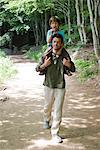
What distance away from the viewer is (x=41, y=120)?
8320 millimetres

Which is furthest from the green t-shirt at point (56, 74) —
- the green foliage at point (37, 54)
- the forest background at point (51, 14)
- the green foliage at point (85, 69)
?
the green foliage at point (37, 54)

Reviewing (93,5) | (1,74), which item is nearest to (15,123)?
(1,74)

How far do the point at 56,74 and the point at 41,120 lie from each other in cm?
204

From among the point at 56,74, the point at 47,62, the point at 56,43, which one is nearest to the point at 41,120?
the point at 56,74

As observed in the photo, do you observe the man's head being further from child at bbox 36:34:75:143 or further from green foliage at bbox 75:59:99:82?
green foliage at bbox 75:59:99:82

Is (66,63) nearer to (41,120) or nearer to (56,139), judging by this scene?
(56,139)

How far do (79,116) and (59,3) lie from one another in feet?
64.9

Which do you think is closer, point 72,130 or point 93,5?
point 72,130

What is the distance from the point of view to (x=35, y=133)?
7176 mm

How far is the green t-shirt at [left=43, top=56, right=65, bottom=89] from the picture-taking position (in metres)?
6.56

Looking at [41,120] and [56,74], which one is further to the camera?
[41,120]

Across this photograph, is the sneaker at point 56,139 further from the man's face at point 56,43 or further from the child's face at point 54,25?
the child's face at point 54,25

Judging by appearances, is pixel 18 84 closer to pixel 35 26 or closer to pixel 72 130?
pixel 72 130

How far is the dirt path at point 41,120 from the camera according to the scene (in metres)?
6.46
